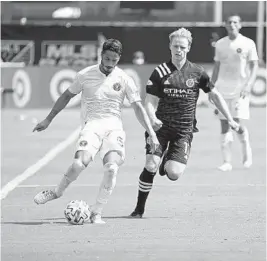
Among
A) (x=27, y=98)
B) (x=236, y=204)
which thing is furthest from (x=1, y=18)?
(x=236, y=204)

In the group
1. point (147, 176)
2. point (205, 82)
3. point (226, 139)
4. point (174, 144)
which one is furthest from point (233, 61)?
point (147, 176)

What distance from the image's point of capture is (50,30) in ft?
139

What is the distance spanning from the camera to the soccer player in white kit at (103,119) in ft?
37.3

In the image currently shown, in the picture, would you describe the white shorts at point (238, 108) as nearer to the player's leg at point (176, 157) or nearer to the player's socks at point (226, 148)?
the player's socks at point (226, 148)

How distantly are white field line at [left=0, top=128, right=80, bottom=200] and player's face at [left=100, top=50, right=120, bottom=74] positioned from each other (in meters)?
2.69

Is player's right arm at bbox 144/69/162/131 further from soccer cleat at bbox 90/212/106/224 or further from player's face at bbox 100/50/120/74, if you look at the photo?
soccer cleat at bbox 90/212/106/224

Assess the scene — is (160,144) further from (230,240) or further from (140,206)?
(230,240)

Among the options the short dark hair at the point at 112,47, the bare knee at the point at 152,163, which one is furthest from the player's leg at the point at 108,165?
the short dark hair at the point at 112,47

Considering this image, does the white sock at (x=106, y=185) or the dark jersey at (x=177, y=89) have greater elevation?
the dark jersey at (x=177, y=89)

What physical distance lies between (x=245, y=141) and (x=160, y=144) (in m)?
5.25

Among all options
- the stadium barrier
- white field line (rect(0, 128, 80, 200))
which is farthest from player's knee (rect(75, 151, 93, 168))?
the stadium barrier

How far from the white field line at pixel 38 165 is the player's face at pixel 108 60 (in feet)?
8.84

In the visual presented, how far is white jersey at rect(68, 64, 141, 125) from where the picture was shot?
11.6 meters

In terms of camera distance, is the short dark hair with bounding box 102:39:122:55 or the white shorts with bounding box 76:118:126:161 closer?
the short dark hair with bounding box 102:39:122:55
